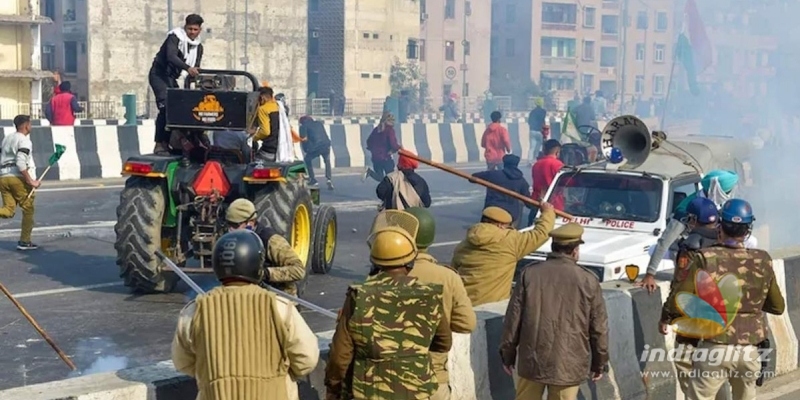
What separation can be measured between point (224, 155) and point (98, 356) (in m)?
3.12

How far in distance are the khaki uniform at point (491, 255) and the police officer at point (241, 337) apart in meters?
3.00

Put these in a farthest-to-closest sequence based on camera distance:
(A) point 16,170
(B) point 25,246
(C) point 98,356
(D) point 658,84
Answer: (D) point 658,84, (A) point 16,170, (B) point 25,246, (C) point 98,356

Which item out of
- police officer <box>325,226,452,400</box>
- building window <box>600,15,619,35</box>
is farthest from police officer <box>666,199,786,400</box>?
building window <box>600,15,619,35</box>

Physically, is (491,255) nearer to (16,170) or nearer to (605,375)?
(605,375)

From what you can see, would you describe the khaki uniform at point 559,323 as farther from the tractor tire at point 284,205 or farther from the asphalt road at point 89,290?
the tractor tire at point 284,205

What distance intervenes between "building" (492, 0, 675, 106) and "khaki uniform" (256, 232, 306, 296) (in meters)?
74.0

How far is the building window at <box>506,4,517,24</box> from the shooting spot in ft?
285

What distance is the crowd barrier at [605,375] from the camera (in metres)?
5.20

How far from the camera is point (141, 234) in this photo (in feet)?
36.7

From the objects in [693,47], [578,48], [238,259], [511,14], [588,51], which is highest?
[511,14]

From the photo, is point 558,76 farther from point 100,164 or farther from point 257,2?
point 100,164

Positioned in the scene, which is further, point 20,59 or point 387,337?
point 20,59

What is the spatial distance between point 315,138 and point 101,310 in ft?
42.0

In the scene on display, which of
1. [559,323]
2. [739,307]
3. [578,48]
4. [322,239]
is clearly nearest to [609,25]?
[578,48]
